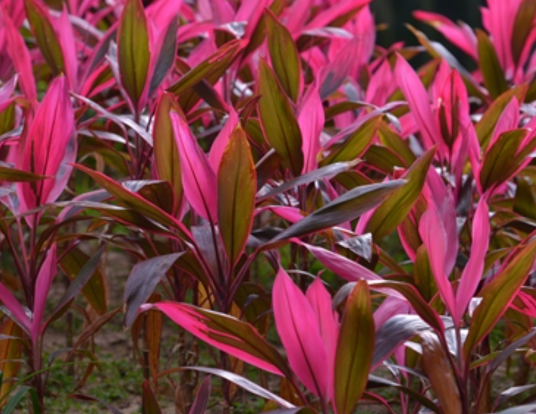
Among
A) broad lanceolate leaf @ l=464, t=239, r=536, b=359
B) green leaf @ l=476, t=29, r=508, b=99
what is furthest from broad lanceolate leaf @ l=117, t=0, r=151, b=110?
green leaf @ l=476, t=29, r=508, b=99

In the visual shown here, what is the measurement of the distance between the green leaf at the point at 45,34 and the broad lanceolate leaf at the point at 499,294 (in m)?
0.94

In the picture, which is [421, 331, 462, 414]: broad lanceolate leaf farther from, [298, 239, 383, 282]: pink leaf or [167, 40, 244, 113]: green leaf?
[167, 40, 244, 113]: green leaf

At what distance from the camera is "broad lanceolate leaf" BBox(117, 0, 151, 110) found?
1415 millimetres

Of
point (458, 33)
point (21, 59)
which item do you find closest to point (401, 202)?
point (21, 59)

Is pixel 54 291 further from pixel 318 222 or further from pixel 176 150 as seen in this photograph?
pixel 318 222

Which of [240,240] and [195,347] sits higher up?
[240,240]

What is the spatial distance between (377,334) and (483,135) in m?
0.60

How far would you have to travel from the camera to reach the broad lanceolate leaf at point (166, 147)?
1168mm

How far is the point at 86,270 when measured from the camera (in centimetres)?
125

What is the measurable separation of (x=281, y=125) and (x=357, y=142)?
0.13 metres

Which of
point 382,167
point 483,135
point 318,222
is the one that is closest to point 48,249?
point 318,222

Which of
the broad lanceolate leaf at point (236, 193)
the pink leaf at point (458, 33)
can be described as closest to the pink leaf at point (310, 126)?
the broad lanceolate leaf at point (236, 193)

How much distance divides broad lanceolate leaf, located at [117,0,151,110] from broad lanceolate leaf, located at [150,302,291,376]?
20.2 inches

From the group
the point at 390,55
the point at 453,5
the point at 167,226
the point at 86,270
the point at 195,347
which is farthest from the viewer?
the point at 453,5
